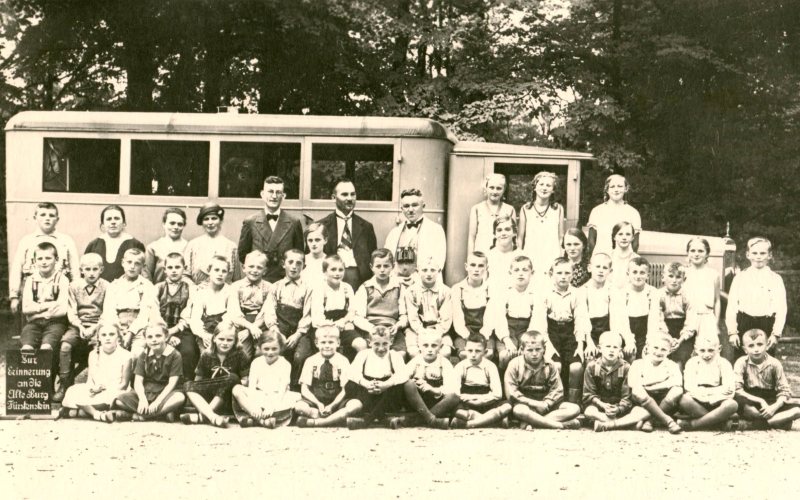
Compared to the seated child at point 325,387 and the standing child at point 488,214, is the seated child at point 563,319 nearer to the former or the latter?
the standing child at point 488,214

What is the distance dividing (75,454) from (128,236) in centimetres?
237

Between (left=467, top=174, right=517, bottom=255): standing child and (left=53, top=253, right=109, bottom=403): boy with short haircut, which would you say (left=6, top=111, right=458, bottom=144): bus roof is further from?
(left=53, top=253, right=109, bottom=403): boy with short haircut

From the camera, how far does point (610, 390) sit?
22.0 feet

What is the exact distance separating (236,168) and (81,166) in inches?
60.0

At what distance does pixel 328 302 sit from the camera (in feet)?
23.0

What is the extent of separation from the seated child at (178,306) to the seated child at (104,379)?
42 cm

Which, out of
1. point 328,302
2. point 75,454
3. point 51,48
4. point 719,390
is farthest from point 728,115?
point 75,454

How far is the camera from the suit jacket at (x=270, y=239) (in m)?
7.46

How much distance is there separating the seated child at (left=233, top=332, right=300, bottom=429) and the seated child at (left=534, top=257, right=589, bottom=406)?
7.10 feet

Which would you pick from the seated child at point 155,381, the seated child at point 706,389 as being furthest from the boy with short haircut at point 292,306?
the seated child at point 706,389

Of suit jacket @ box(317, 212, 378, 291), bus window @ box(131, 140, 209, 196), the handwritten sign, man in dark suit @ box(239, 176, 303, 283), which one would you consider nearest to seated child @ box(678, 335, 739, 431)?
suit jacket @ box(317, 212, 378, 291)

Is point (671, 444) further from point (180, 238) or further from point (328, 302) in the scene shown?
point (180, 238)

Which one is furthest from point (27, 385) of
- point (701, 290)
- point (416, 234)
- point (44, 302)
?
point (701, 290)

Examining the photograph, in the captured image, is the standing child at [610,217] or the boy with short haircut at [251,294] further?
the standing child at [610,217]
